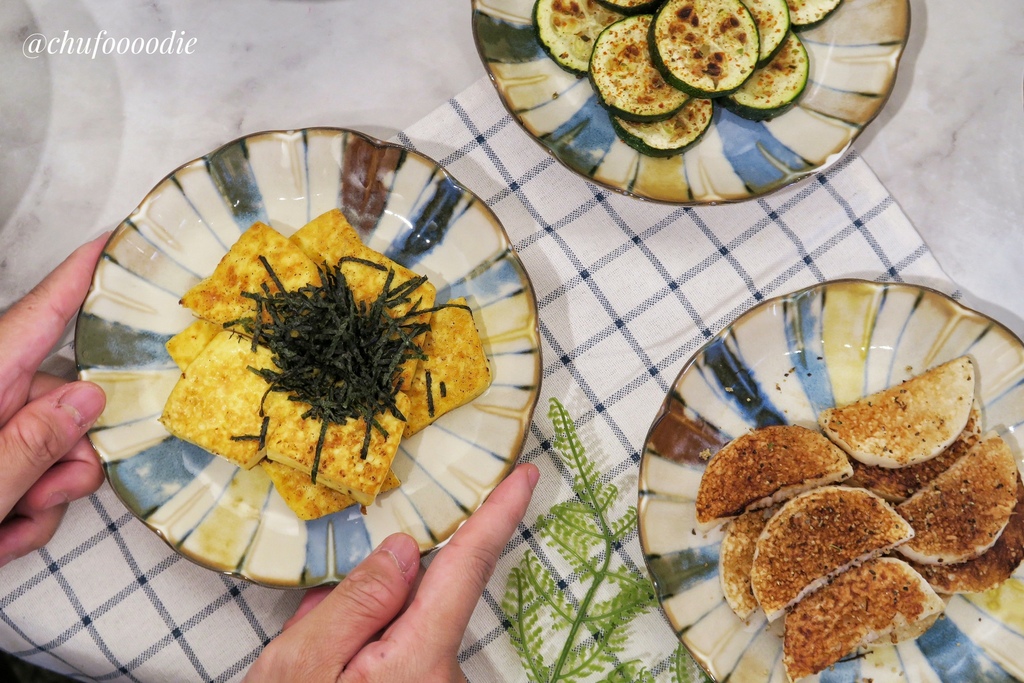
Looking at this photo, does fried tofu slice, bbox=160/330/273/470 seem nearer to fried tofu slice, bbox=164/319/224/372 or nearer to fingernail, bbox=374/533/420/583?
fried tofu slice, bbox=164/319/224/372

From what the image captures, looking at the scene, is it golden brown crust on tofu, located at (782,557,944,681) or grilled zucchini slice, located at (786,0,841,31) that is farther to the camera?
grilled zucchini slice, located at (786,0,841,31)

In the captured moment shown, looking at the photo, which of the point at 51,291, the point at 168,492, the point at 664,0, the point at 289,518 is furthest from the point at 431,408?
the point at 664,0

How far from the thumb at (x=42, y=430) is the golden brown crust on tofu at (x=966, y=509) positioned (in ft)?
8.73

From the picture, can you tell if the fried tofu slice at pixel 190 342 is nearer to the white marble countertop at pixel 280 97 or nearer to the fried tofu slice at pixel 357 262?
the fried tofu slice at pixel 357 262

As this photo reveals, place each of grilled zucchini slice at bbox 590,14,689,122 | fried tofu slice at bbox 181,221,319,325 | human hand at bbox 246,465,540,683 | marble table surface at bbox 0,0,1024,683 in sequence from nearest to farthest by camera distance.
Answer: human hand at bbox 246,465,540,683
fried tofu slice at bbox 181,221,319,325
grilled zucchini slice at bbox 590,14,689,122
marble table surface at bbox 0,0,1024,683

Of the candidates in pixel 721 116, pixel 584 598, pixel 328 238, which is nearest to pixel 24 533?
pixel 328 238

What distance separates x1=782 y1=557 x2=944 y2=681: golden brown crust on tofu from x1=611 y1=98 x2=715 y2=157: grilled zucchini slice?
1529mm

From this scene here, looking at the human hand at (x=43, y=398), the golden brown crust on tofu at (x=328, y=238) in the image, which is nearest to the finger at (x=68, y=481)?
the human hand at (x=43, y=398)

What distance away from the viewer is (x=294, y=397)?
239 cm

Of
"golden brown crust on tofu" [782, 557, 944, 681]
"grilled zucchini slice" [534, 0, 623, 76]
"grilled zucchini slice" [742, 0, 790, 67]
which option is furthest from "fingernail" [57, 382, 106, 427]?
"grilled zucchini slice" [742, 0, 790, 67]

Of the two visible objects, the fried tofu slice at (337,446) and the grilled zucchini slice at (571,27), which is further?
the grilled zucchini slice at (571,27)

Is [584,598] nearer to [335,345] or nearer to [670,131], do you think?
[335,345]

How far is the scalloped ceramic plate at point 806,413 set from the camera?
2.42 meters

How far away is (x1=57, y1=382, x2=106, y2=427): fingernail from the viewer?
238cm
